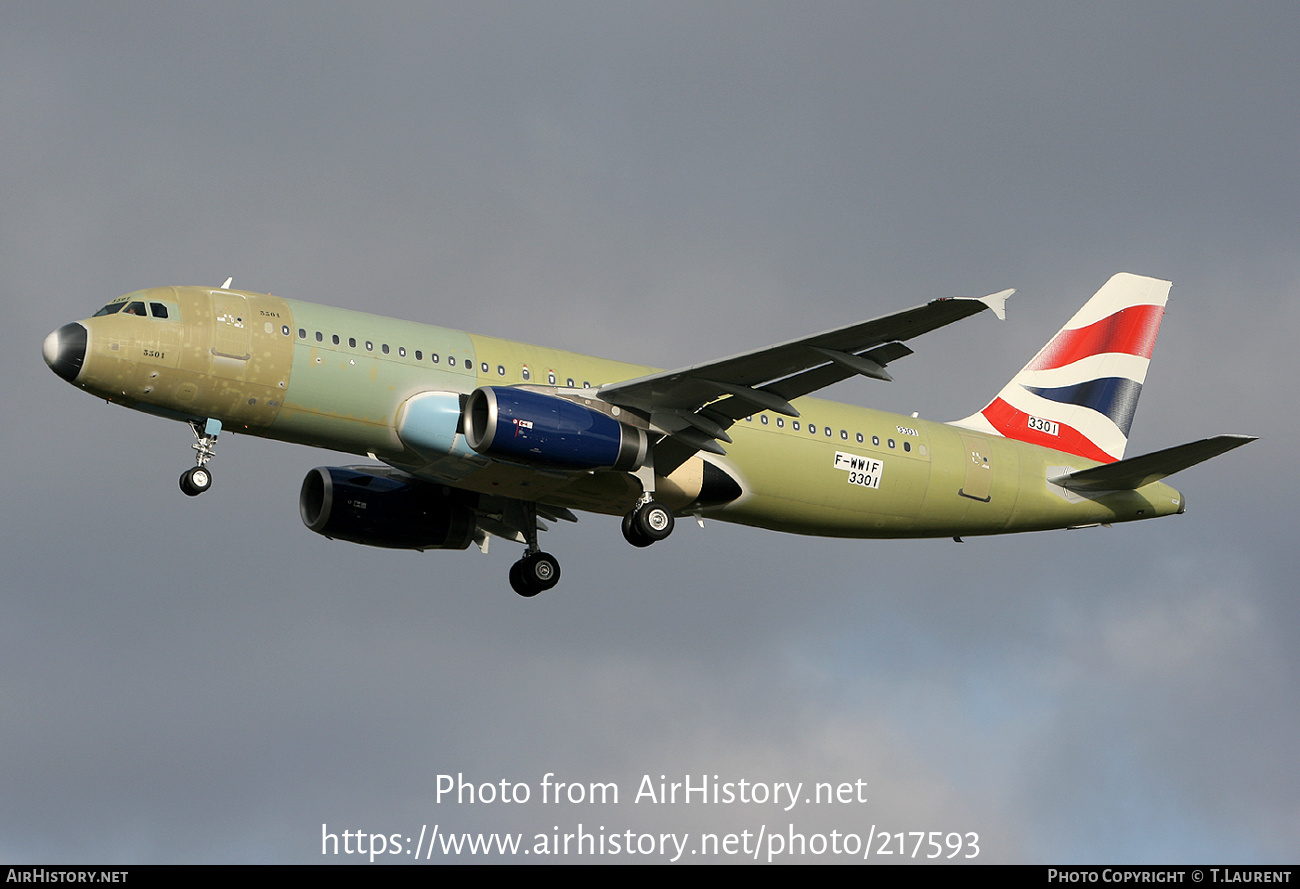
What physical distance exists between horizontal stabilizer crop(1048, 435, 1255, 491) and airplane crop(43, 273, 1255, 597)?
7 centimetres

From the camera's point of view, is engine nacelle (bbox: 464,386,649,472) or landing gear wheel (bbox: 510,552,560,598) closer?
engine nacelle (bbox: 464,386,649,472)

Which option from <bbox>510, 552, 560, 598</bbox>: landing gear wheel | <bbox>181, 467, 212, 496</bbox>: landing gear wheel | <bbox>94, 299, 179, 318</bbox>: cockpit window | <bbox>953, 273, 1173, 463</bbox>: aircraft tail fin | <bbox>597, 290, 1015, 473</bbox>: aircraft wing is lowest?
<bbox>181, 467, 212, 496</bbox>: landing gear wheel

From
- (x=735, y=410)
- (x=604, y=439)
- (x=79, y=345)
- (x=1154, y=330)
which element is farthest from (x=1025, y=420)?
(x=79, y=345)

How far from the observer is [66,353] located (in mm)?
33688

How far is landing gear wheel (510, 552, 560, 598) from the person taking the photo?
4181cm

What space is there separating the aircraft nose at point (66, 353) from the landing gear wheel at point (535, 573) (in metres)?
12.7

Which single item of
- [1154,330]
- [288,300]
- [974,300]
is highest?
[1154,330]

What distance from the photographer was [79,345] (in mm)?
33812

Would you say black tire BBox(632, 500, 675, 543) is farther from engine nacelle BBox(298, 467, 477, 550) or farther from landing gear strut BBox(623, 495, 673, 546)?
engine nacelle BBox(298, 467, 477, 550)

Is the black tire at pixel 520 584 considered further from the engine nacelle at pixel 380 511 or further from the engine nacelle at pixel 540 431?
the engine nacelle at pixel 540 431

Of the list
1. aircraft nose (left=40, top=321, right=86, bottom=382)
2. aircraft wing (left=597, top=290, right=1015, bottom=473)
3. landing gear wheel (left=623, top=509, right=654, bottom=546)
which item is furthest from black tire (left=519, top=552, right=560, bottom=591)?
aircraft nose (left=40, top=321, right=86, bottom=382)

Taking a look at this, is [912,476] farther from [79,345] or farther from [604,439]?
[79,345]

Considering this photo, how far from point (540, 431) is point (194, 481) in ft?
24.6

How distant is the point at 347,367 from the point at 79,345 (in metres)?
5.48
